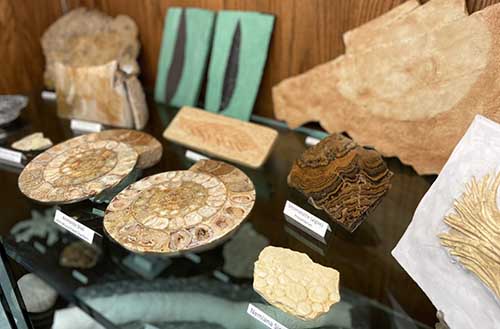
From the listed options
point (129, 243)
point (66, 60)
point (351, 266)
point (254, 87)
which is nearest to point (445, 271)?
point (351, 266)

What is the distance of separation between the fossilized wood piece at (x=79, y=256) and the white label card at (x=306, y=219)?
37 cm

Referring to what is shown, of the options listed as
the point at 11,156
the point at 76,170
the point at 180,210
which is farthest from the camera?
the point at 11,156

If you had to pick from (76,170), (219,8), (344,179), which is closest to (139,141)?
(76,170)

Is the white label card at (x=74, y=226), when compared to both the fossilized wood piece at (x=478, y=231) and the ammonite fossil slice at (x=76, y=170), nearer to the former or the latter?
the ammonite fossil slice at (x=76, y=170)

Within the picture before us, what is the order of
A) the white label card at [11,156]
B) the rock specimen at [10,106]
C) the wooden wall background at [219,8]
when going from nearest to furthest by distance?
the wooden wall background at [219,8], the white label card at [11,156], the rock specimen at [10,106]

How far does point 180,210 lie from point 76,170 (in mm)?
276

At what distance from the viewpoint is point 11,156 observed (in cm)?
106

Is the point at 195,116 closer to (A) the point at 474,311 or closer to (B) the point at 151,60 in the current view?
(B) the point at 151,60

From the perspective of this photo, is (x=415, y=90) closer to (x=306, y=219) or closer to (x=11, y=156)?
(x=306, y=219)

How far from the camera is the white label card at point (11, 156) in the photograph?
106 centimetres

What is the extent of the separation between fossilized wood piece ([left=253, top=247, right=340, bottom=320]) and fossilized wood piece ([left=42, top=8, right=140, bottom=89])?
A: 0.72 meters

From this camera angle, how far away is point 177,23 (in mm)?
1160

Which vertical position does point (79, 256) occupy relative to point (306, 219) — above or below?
below

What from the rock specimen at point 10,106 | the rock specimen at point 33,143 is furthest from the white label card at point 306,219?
the rock specimen at point 10,106
